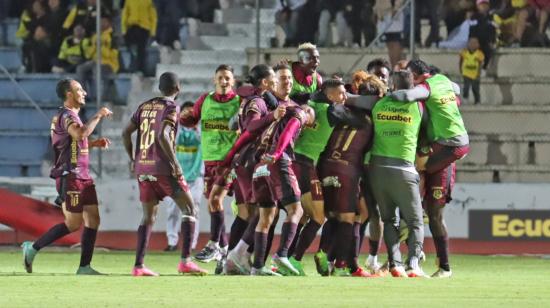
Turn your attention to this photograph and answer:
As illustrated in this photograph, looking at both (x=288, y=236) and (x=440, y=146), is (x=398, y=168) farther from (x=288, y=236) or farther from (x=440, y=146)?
(x=288, y=236)

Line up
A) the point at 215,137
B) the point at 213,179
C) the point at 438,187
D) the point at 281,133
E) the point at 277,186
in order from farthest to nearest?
the point at 213,179 < the point at 215,137 < the point at 438,187 < the point at 277,186 < the point at 281,133

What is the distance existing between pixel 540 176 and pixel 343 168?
25.0 ft

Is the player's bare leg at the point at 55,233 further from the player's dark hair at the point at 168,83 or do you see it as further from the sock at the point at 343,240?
the sock at the point at 343,240

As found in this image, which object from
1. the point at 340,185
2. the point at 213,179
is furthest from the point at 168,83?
the point at 213,179

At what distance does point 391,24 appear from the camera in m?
25.4

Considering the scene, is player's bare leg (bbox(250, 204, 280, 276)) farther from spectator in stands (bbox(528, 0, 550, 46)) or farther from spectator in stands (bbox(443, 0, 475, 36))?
spectator in stands (bbox(528, 0, 550, 46))

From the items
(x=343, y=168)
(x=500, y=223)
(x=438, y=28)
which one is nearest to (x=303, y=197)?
(x=343, y=168)

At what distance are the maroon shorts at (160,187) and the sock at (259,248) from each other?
888 millimetres

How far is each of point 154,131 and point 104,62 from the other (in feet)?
32.7

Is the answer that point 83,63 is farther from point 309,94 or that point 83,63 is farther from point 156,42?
point 309,94

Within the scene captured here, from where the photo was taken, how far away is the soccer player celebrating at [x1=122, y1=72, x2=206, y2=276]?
17.1m

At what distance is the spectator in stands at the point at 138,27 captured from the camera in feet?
89.6

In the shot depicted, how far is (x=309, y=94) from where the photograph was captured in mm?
18062

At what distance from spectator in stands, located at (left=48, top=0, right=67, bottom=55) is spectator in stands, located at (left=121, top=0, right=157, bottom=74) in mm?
1090
